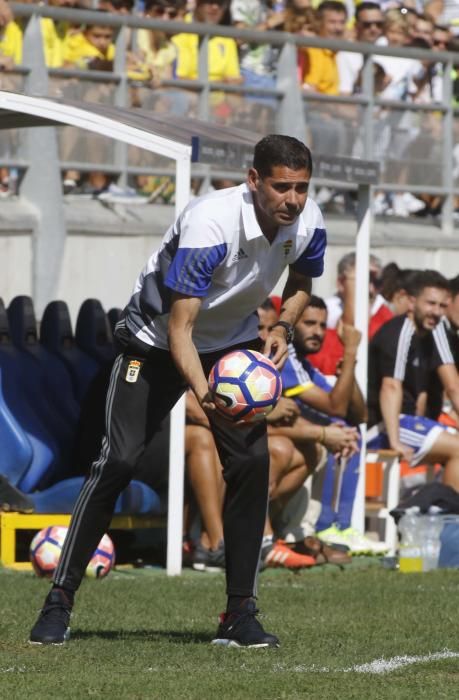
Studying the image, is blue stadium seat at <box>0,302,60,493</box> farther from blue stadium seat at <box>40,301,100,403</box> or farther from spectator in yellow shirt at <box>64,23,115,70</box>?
spectator in yellow shirt at <box>64,23,115,70</box>

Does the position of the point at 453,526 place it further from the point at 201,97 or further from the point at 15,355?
the point at 201,97

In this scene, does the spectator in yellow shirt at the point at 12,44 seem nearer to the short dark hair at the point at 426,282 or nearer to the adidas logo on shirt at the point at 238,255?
the short dark hair at the point at 426,282

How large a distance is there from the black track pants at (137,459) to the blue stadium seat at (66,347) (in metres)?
4.50

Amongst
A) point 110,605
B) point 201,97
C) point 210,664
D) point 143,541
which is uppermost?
point 201,97

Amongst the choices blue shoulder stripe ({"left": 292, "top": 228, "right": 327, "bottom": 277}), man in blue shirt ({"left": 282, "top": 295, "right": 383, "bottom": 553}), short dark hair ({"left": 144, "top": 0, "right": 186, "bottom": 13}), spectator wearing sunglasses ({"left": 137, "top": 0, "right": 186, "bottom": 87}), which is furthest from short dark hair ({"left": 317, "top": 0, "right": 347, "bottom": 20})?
blue shoulder stripe ({"left": 292, "top": 228, "right": 327, "bottom": 277})

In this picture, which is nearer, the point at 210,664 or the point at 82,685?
the point at 82,685

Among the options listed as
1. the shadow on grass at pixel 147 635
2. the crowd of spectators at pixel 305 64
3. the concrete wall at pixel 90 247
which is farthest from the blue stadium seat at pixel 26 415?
the crowd of spectators at pixel 305 64

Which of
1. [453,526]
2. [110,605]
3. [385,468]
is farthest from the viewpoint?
[385,468]

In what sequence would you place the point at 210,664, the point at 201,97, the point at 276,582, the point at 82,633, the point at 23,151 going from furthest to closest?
the point at 201,97
the point at 23,151
the point at 276,582
the point at 82,633
the point at 210,664

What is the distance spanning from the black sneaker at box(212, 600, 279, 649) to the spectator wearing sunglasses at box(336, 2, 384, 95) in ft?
35.4

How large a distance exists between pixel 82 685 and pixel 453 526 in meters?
5.47

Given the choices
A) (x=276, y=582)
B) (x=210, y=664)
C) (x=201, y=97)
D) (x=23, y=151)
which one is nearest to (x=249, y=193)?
(x=210, y=664)

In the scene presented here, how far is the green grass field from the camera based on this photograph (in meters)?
5.85

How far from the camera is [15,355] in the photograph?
11.3m
